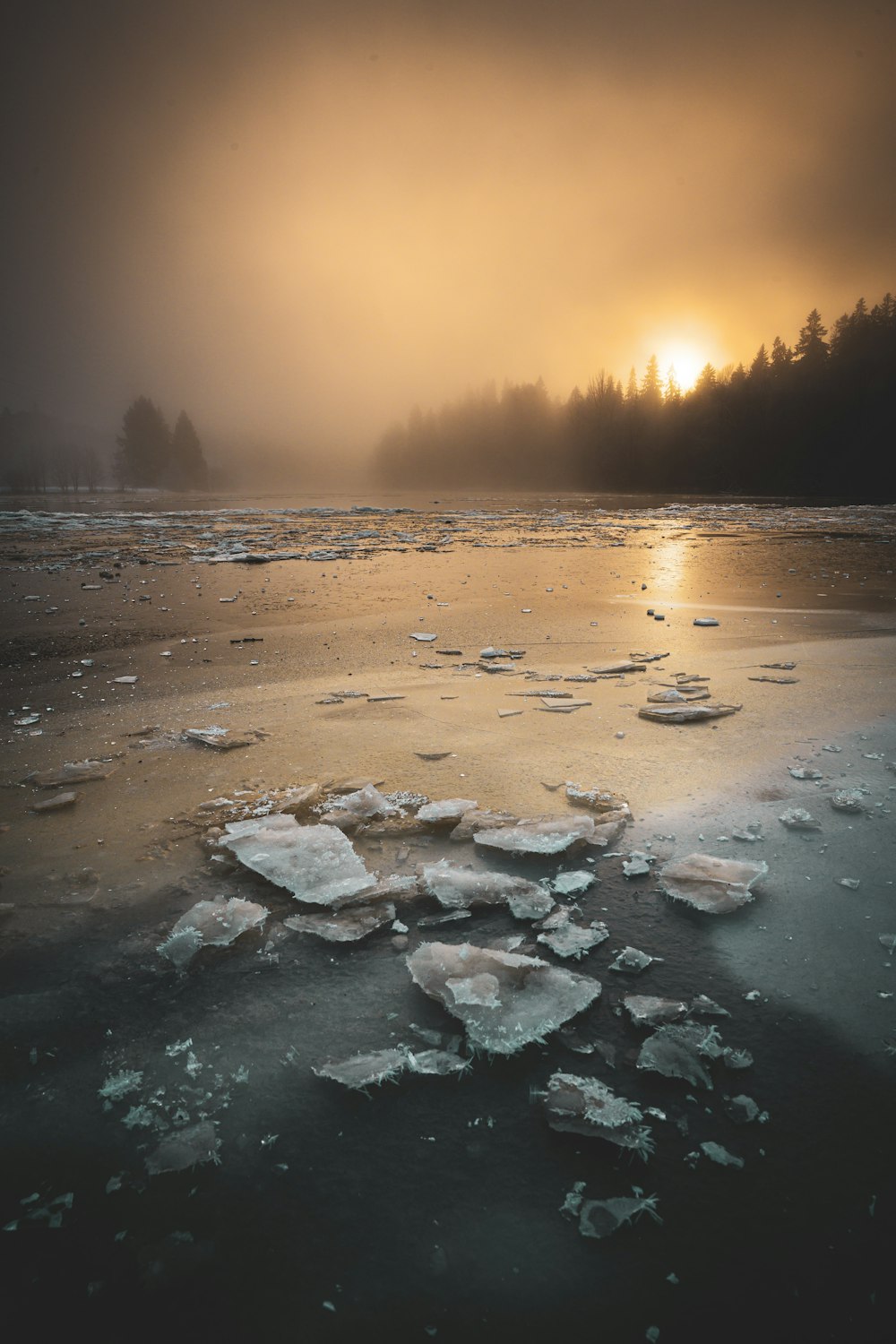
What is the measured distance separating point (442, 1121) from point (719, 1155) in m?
0.46

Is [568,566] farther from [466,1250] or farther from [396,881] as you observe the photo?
[466,1250]

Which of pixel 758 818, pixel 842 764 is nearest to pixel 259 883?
pixel 758 818

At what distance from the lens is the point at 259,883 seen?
1.71m

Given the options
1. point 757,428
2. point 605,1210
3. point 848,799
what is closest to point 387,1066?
point 605,1210

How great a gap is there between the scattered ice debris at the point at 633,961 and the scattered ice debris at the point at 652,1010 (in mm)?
88

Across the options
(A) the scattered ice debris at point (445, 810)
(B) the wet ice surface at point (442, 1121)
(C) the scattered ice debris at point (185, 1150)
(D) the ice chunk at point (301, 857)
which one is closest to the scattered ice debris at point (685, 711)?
(B) the wet ice surface at point (442, 1121)

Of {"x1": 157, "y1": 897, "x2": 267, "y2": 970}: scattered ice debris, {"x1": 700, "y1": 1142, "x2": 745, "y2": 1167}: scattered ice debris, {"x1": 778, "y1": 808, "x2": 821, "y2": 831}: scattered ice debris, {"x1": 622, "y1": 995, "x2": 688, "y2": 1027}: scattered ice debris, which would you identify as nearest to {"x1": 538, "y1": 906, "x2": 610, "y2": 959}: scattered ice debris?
{"x1": 622, "y1": 995, "x2": 688, "y2": 1027}: scattered ice debris

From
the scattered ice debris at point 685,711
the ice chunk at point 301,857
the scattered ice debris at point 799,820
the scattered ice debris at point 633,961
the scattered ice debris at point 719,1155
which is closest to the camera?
the scattered ice debris at point 719,1155

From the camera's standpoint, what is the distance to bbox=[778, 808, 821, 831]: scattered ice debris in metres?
1.92

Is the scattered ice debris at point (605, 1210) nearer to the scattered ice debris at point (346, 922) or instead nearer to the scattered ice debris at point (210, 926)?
the scattered ice debris at point (346, 922)

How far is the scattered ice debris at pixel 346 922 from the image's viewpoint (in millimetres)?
1493

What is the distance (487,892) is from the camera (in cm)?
163

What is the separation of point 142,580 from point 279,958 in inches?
277

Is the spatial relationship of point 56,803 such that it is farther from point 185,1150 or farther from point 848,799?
point 848,799
